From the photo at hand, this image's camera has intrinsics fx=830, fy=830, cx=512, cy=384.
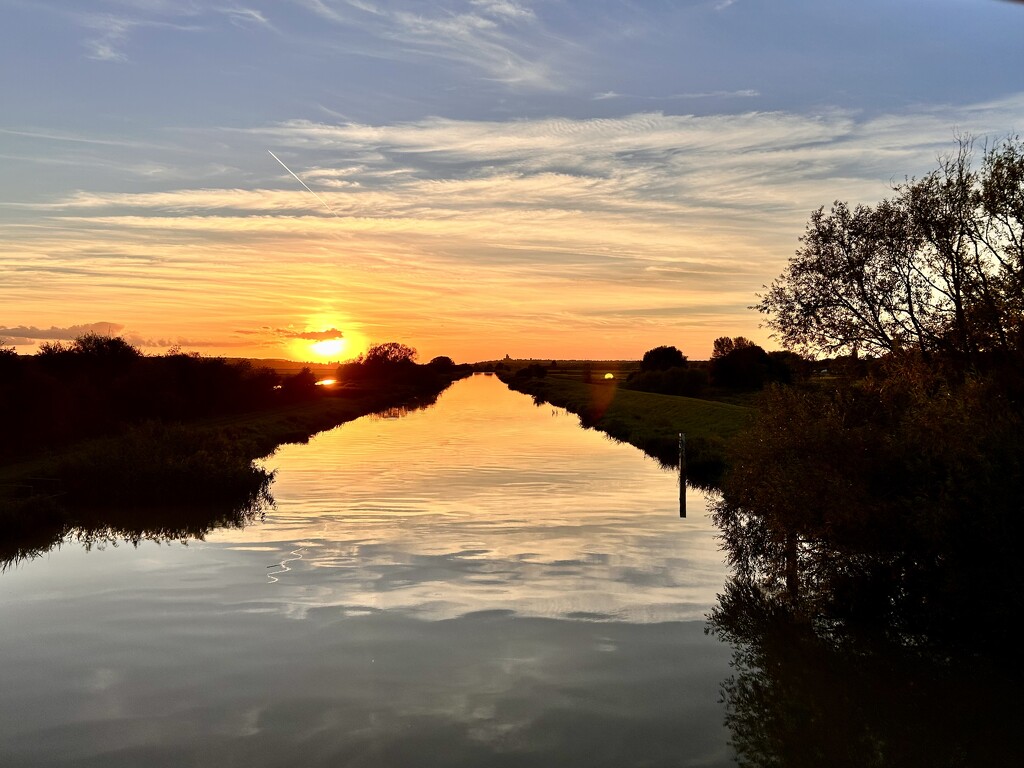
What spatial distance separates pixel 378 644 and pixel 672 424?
45873 millimetres

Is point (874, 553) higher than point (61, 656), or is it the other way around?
point (874, 553)

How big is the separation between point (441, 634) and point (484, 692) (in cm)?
277

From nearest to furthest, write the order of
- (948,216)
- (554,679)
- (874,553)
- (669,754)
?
(669,754), (554,679), (874,553), (948,216)

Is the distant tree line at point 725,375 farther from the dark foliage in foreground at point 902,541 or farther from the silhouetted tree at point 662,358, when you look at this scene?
the dark foliage in foreground at point 902,541

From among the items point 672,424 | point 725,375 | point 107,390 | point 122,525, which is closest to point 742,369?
point 725,375

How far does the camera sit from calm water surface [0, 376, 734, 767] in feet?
34.4

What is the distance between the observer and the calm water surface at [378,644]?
34.4 ft

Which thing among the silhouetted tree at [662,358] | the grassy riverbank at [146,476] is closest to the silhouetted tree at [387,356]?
the silhouetted tree at [662,358]

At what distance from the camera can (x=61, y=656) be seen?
45.4 ft

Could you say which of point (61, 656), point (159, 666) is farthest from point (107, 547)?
point (159, 666)

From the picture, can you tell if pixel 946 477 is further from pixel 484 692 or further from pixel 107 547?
pixel 107 547

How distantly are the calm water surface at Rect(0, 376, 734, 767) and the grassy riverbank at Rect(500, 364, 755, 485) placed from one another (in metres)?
7.50

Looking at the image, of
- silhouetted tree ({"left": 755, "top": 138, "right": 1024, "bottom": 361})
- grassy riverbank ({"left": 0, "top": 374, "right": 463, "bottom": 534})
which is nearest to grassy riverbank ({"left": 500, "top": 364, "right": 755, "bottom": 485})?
silhouetted tree ({"left": 755, "top": 138, "right": 1024, "bottom": 361})

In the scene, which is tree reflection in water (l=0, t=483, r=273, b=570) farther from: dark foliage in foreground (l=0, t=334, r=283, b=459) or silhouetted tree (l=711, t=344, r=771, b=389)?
silhouetted tree (l=711, t=344, r=771, b=389)
